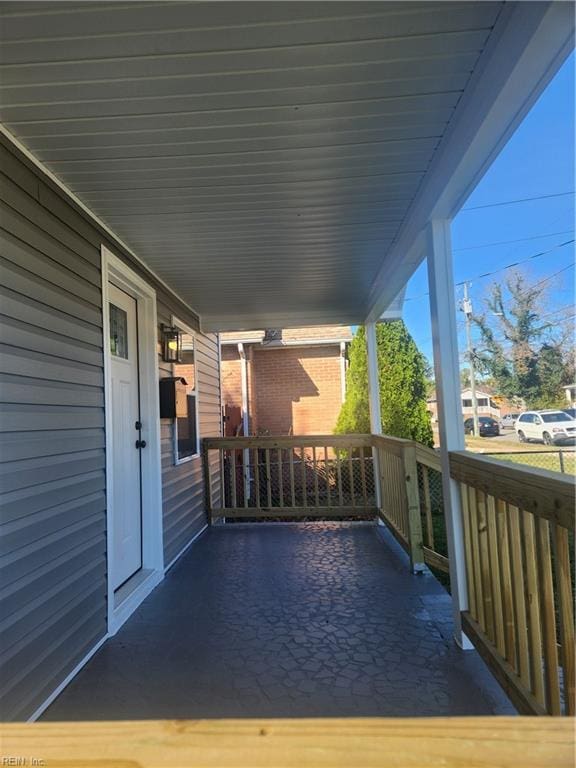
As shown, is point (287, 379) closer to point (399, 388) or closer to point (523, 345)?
point (399, 388)

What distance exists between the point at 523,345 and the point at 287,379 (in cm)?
687

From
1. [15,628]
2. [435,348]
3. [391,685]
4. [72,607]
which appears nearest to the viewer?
[15,628]

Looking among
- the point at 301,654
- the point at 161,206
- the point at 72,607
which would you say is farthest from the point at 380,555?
the point at 161,206

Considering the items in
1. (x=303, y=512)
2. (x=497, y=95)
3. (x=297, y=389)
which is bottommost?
(x=303, y=512)

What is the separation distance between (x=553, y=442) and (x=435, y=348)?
99 cm

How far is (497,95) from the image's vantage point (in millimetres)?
1494

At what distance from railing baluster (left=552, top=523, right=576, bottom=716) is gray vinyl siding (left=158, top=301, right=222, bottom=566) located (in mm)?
2938

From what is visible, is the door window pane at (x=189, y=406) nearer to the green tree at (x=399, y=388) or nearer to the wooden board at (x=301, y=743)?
the green tree at (x=399, y=388)

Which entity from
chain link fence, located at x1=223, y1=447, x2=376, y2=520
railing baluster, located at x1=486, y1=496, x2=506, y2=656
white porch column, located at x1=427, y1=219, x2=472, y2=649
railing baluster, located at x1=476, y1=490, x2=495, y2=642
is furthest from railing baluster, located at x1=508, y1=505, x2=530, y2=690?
chain link fence, located at x1=223, y1=447, x2=376, y2=520

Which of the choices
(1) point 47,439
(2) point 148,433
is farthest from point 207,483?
(1) point 47,439

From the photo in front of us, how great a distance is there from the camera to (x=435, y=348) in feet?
8.02

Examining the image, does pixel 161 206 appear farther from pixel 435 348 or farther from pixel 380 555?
pixel 380 555

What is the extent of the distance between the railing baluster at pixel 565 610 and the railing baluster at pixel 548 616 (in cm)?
6

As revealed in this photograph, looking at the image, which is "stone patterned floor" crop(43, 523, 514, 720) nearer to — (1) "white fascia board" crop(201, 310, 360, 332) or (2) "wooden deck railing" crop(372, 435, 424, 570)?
(2) "wooden deck railing" crop(372, 435, 424, 570)
